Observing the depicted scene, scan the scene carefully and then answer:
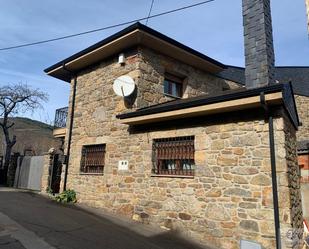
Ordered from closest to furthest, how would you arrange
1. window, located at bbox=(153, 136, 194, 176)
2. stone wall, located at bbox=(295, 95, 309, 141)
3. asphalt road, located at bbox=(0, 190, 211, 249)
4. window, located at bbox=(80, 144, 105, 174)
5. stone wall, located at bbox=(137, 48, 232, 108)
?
asphalt road, located at bbox=(0, 190, 211, 249), window, located at bbox=(153, 136, 194, 176), stone wall, located at bbox=(137, 48, 232, 108), window, located at bbox=(80, 144, 105, 174), stone wall, located at bbox=(295, 95, 309, 141)

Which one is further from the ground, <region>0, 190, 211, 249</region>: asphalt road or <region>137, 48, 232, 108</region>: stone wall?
<region>137, 48, 232, 108</region>: stone wall

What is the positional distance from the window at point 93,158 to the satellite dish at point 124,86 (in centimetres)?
190

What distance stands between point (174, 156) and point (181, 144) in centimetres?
37

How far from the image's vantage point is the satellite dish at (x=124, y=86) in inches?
350

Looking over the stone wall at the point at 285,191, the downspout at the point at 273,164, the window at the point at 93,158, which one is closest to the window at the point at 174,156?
the downspout at the point at 273,164

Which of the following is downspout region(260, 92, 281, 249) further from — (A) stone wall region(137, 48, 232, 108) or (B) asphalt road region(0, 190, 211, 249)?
(A) stone wall region(137, 48, 232, 108)

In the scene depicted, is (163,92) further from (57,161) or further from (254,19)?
(57,161)

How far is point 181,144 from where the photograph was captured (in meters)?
7.40

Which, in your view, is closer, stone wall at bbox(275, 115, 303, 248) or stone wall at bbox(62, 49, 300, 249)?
stone wall at bbox(275, 115, 303, 248)

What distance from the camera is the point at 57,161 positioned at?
13.0 metres

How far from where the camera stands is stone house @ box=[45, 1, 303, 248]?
579 centimetres

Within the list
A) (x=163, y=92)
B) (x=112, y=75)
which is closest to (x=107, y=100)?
(x=112, y=75)

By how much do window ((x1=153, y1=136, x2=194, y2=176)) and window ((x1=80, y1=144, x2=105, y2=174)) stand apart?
2.48 meters

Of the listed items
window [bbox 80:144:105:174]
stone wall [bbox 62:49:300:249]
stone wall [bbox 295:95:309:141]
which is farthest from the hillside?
stone wall [bbox 62:49:300:249]
